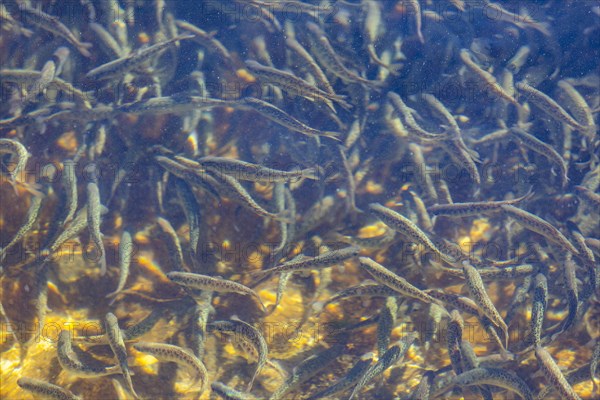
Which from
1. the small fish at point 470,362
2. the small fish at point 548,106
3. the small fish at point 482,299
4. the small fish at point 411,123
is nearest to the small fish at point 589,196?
the small fish at point 548,106

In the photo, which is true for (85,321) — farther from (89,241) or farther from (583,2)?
(583,2)

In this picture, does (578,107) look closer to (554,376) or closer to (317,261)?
(554,376)

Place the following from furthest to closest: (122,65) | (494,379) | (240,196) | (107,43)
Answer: (107,43)
(122,65)
(240,196)
(494,379)

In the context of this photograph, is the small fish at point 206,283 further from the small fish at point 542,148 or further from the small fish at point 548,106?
the small fish at point 548,106

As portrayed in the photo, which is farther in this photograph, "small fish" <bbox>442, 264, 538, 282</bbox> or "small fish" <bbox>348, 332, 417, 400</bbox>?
"small fish" <bbox>442, 264, 538, 282</bbox>

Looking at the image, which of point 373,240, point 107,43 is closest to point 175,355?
point 373,240

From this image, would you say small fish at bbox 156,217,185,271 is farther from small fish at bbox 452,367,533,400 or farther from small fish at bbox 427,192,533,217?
small fish at bbox 452,367,533,400

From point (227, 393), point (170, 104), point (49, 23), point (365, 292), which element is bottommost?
point (227, 393)

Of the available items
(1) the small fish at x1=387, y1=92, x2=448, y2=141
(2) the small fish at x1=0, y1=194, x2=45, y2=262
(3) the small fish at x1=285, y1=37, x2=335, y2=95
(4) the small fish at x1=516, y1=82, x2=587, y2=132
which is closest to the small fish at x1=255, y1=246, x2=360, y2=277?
(1) the small fish at x1=387, y1=92, x2=448, y2=141
